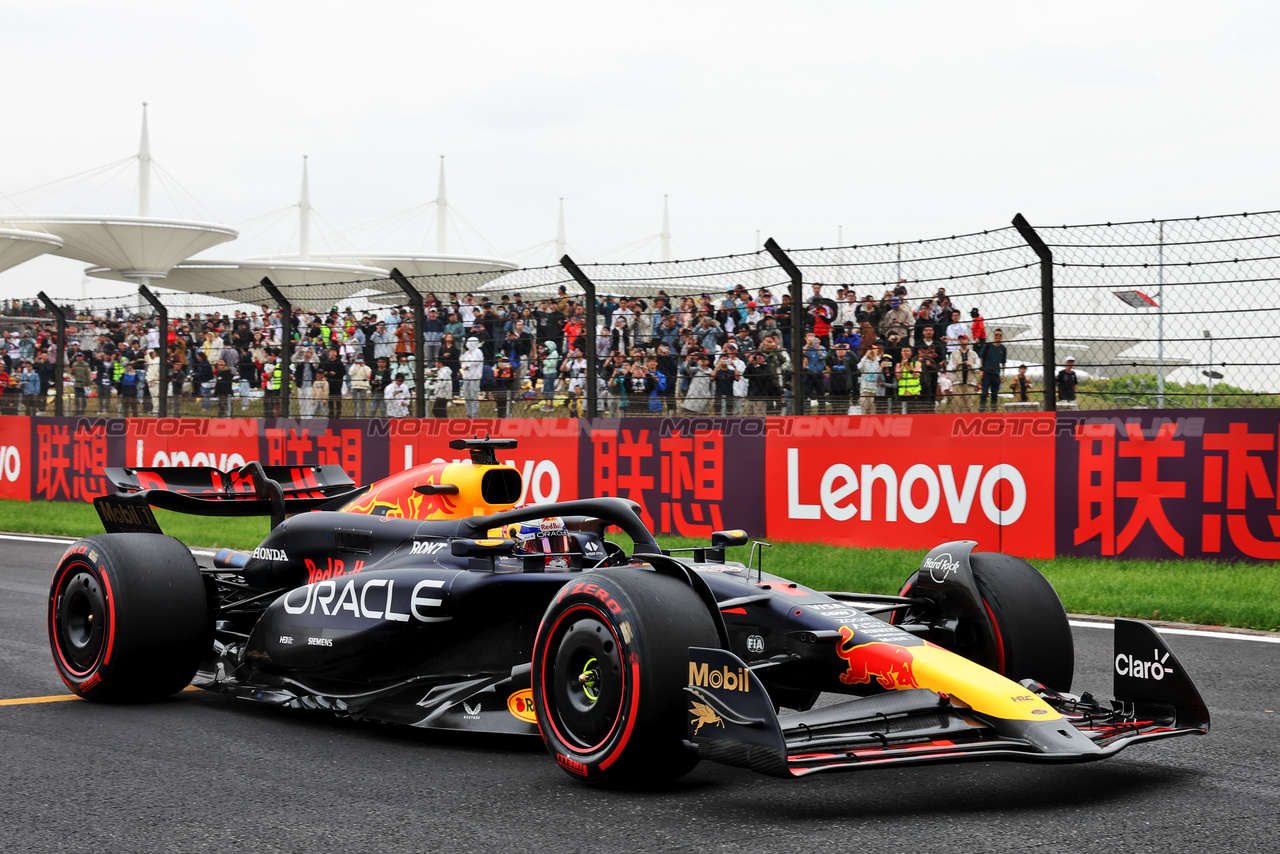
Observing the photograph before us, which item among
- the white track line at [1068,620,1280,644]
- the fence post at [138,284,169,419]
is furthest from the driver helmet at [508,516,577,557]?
the fence post at [138,284,169,419]

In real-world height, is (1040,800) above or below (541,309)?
below

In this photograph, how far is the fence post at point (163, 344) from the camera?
18328 mm

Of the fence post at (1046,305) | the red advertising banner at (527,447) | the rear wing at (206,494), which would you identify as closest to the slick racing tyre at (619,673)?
the rear wing at (206,494)

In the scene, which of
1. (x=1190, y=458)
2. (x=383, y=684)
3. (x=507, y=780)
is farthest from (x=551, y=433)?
(x=507, y=780)

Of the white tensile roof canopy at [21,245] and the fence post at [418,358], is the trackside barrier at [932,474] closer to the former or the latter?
the fence post at [418,358]

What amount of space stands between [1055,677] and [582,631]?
2.01 meters

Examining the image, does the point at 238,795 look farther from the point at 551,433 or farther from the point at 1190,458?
the point at 551,433

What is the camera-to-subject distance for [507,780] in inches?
193

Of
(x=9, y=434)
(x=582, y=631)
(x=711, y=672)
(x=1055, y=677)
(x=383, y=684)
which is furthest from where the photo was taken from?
(x=9, y=434)

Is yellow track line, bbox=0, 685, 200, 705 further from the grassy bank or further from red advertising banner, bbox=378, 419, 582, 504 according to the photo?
red advertising banner, bbox=378, 419, 582, 504

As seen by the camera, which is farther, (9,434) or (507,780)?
(9,434)

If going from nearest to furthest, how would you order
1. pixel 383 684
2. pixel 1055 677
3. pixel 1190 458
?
1. pixel 1055 677
2. pixel 383 684
3. pixel 1190 458

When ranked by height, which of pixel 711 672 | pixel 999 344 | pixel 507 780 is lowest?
pixel 507 780

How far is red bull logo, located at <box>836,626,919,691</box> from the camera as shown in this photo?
468 cm
